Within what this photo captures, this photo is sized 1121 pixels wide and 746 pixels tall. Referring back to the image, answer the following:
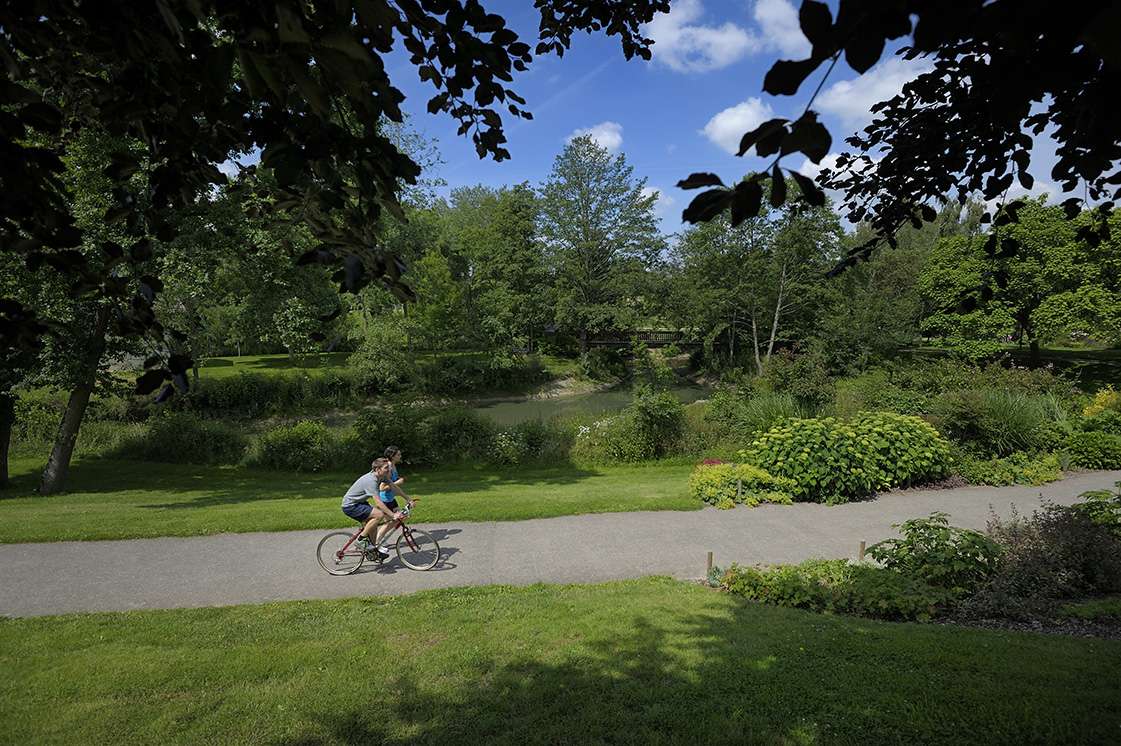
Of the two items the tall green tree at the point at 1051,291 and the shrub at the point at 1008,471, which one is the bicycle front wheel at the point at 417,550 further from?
the tall green tree at the point at 1051,291

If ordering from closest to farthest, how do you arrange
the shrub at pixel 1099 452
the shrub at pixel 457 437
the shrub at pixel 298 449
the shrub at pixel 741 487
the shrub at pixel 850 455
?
1. the shrub at pixel 741 487
2. the shrub at pixel 850 455
3. the shrub at pixel 1099 452
4. the shrub at pixel 298 449
5. the shrub at pixel 457 437

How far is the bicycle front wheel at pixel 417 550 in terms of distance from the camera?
7730 millimetres

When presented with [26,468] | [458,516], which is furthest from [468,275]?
[458,516]

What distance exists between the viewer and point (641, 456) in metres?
15.1

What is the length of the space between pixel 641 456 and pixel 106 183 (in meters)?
13.2

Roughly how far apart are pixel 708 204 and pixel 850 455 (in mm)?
10959

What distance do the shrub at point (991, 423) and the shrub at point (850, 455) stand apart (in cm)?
195

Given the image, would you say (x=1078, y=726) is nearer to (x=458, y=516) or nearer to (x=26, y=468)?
(x=458, y=516)

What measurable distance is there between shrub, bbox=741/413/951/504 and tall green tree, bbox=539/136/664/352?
2404 centimetres

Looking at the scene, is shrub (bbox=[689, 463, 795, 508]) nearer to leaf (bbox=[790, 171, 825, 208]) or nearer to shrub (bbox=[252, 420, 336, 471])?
leaf (bbox=[790, 171, 825, 208])

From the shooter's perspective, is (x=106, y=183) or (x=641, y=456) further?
(x=641, y=456)

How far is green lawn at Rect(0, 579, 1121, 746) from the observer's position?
3555mm

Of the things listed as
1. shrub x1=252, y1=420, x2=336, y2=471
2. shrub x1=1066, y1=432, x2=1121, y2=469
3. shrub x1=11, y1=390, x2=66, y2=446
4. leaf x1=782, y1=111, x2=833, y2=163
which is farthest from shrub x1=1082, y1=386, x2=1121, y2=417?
shrub x1=11, y1=390, x2=66, y2=446

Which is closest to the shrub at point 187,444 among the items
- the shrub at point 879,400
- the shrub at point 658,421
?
the shrub at point 658,421
